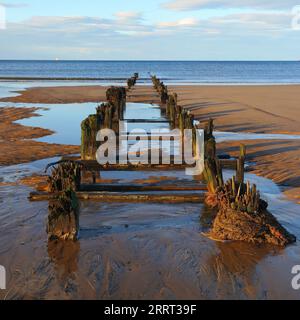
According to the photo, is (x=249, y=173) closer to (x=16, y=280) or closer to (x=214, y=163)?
(x=214, y=163)

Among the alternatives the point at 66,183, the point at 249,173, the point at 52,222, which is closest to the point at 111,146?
the point at 249,173

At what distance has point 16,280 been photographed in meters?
6.21

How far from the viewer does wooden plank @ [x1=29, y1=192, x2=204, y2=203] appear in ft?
30.6

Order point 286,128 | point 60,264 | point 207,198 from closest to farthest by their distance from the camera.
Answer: point 60,264
point 207,198
point 286,128

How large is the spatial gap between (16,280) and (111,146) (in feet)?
28.3

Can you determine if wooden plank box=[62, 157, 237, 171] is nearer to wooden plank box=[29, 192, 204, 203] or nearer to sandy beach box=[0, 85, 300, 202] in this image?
sandy beach box=[0, 85, 300, 202]

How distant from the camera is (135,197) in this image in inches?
368

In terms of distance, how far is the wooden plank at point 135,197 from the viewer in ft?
30.6

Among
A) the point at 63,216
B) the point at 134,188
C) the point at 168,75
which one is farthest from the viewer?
the point at 168,75

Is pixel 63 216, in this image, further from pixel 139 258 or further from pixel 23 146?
pixel 23 146

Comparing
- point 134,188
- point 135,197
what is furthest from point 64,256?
point 134,188

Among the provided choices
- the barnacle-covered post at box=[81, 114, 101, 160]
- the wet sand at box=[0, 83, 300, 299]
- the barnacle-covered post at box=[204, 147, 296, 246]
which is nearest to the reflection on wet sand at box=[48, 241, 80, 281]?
the wet sand at box=[0, 83, 300, 299]
